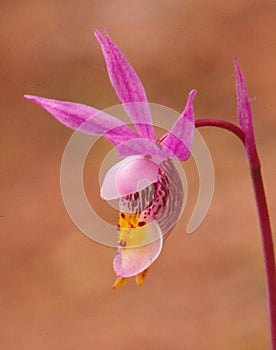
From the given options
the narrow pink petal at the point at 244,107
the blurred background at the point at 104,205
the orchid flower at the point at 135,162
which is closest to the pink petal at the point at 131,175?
the orchid flower at the point at 135,162

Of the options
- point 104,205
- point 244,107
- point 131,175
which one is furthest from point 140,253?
point 104,205

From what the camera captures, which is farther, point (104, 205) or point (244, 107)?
point (104, 205)

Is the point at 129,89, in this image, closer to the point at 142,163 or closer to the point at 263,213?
the point at 142,163

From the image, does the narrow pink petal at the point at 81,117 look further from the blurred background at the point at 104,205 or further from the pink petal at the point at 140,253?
the blurred background at the point at 104,205

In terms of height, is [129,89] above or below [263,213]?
above

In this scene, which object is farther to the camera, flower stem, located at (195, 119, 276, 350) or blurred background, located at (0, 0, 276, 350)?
blurred background, located at (0, 0, 276, 350)

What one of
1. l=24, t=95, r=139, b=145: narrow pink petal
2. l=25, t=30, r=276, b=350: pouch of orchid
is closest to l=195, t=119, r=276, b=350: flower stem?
l=25, t=30, r=276, b=350: pouch of orchid

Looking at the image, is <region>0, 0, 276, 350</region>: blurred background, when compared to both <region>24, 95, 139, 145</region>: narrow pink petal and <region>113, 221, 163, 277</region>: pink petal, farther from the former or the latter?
<region>24, 95, 139, 145</region>: narrow pink petal

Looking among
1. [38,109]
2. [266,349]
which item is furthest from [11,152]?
[266,349]
